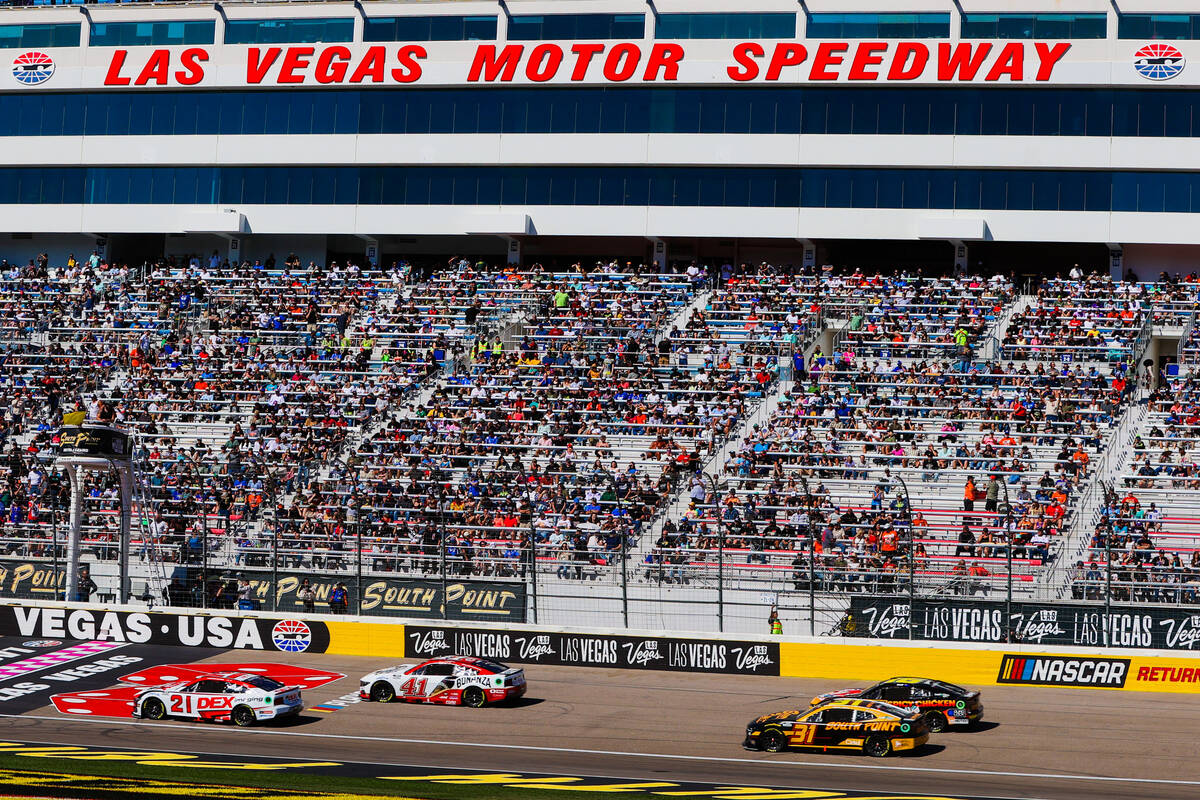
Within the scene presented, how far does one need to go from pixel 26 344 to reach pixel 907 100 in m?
28.9

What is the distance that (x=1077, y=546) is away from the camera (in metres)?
34.3

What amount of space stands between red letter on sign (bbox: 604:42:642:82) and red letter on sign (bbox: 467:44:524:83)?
10.2 ft

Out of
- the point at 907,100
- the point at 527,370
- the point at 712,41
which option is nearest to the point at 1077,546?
the point at 527,370

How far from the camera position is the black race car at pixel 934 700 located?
27.5m

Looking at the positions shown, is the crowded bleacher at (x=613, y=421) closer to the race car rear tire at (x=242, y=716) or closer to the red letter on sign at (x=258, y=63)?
the race car rear tire at (x=242, y=716)

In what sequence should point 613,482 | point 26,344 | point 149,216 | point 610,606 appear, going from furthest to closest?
point 149,216 → point 26,344 → point 613,482 → point 610,606

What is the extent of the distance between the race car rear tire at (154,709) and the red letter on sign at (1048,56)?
111 feet

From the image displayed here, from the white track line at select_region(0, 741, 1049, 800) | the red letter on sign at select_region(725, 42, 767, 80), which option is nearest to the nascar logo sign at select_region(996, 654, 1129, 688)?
the white track line at select_region(0, 741, 1049, 800)

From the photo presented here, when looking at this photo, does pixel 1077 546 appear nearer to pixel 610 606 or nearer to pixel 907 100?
pixel 610 606

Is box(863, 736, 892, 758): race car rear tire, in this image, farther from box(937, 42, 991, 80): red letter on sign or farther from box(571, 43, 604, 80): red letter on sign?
box(571, 43, 604, 80): red letter on sign

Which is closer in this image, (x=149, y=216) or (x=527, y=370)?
(x=527, y=370)

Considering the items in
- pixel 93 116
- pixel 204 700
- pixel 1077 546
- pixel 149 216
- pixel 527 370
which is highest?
pixel 93 116

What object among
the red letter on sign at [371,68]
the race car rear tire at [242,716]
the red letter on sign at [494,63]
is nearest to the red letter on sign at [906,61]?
the red letter on sign at [494,63]

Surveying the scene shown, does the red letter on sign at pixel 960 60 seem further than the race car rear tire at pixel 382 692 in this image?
Yes
